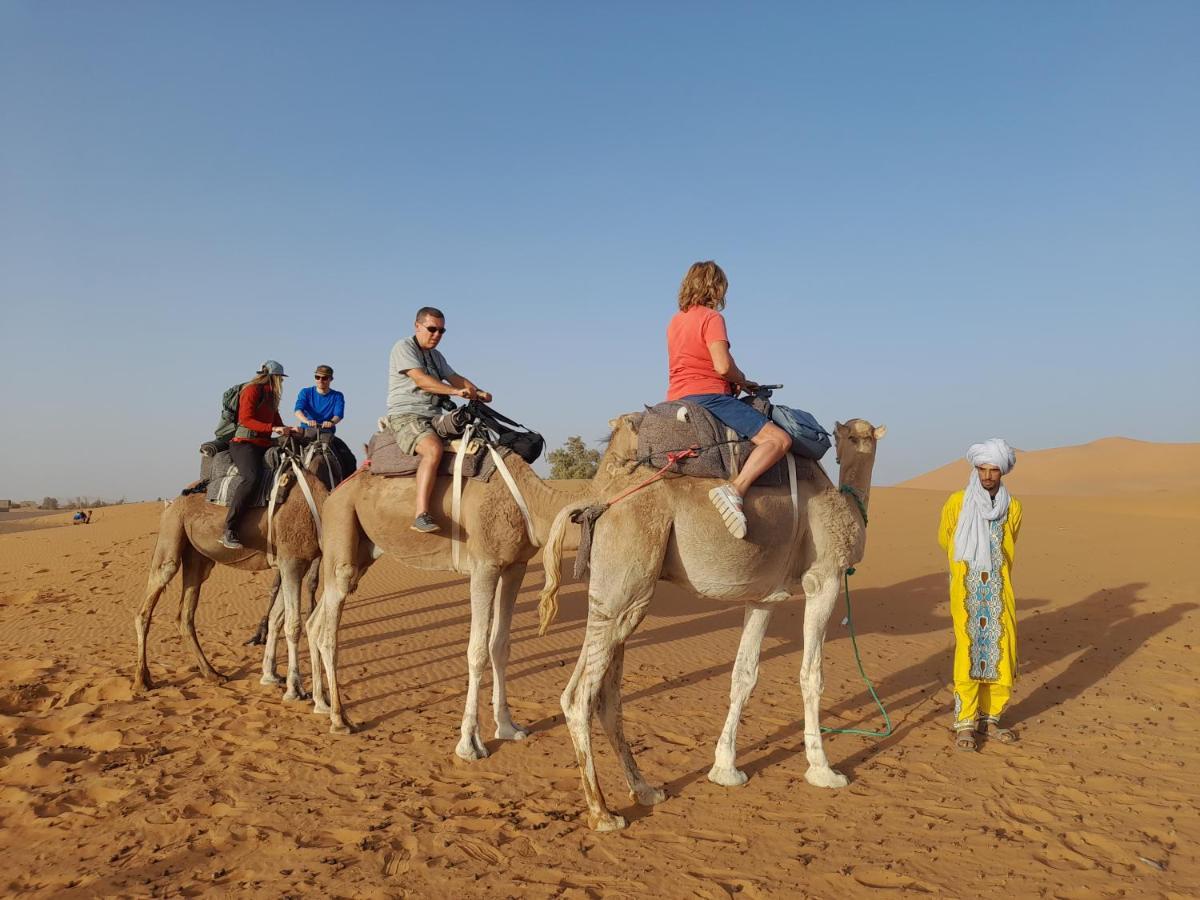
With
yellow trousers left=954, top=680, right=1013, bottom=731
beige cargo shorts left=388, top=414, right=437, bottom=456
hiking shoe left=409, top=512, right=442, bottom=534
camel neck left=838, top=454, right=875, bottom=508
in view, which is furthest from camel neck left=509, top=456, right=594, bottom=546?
yellow trousers left=954, top=680, right=1013, bottom=731

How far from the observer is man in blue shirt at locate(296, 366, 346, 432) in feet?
33.9

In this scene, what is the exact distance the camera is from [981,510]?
675 centimetres

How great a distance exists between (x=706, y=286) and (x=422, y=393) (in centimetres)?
295

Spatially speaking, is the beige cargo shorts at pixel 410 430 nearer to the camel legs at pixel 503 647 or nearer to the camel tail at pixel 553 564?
the camel legs at pixel 503 647

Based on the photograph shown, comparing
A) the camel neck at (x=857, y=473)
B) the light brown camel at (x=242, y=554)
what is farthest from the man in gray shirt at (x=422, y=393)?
the camel neck at (x=857, y=473)

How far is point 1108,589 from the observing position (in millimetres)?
14734

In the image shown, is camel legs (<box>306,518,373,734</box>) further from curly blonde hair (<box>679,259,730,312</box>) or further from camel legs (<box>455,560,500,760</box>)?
curly blonde hair (<box>679,259,730,312</box>)

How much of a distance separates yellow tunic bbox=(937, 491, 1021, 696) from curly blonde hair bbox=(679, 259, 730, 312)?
9.59 ft

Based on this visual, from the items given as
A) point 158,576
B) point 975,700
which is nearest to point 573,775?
point 975,700

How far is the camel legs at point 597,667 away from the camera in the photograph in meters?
4.81

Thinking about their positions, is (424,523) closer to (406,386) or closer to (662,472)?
(406,386)

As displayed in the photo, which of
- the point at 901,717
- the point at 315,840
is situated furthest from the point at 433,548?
the point at 901,717

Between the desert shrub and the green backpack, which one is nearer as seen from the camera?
the green backpack

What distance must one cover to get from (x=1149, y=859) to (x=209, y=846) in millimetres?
5613
